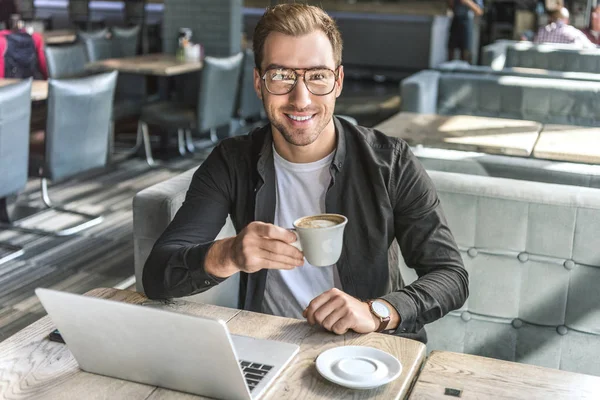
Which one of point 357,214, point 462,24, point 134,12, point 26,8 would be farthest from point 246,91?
point 26,8

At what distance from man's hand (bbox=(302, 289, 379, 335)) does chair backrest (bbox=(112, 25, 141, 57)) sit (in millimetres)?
6160

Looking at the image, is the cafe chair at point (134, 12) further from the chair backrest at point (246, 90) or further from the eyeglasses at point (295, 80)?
the eyeglasses at point (295, 80)

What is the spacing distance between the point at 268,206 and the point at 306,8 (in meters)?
0.49

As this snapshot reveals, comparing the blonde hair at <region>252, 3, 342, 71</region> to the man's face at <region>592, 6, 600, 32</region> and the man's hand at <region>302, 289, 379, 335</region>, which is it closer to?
the man's hand at <region>302, 289, 379, 335</region>

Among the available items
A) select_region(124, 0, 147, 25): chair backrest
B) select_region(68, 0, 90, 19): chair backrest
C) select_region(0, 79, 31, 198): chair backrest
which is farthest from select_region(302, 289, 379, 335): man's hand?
select_region(68, 0, 90, 19): chair backrest

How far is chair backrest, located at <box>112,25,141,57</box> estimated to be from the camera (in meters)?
7.12

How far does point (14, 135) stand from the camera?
3.70 metres

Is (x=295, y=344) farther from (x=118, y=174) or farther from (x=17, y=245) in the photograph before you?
(x=118, y=174)

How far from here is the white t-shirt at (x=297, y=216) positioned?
1773mm

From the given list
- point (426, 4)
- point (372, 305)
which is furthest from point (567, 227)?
point (426, 4)

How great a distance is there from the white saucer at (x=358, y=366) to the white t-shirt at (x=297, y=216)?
476 mm

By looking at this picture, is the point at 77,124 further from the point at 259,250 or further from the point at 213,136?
the point at 259,250

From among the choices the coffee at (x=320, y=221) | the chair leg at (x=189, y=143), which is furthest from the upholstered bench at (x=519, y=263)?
the chair leg at (x=189, y=143)

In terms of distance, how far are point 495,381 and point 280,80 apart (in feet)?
2.72
